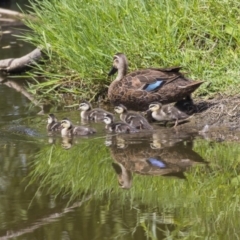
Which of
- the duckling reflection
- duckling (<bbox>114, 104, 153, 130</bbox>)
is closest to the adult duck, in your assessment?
duckling (<bbox>114, 104, 153, 130</bbox>)

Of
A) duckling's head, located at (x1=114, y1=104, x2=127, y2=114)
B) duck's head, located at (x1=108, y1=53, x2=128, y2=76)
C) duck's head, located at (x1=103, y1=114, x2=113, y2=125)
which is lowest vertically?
duck's head, located at (x1=103, y1=114, x2=113, y2=125)

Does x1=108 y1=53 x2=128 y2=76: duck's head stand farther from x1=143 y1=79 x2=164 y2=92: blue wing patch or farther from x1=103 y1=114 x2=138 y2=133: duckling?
x1=103 y1=114 x2=138 y2=133: duckling

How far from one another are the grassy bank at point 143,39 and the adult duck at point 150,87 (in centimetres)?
46

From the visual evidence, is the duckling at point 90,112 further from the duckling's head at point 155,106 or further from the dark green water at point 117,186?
the duckling's head at point 155,106

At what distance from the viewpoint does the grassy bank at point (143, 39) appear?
8.50 metres

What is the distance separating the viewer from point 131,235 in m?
4.45

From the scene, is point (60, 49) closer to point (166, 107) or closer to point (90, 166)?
point (166, 107)

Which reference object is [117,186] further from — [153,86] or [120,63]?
[120,63]

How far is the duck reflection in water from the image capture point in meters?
5.98

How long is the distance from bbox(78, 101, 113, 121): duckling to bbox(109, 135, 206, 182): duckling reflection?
916 mm

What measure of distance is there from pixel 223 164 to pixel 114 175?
79 cm

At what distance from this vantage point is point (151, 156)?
6.48 m

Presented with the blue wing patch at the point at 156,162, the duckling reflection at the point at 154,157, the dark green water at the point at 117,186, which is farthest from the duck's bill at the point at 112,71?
the blue wing patch at the point at 156,162

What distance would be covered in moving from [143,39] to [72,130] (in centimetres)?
160
